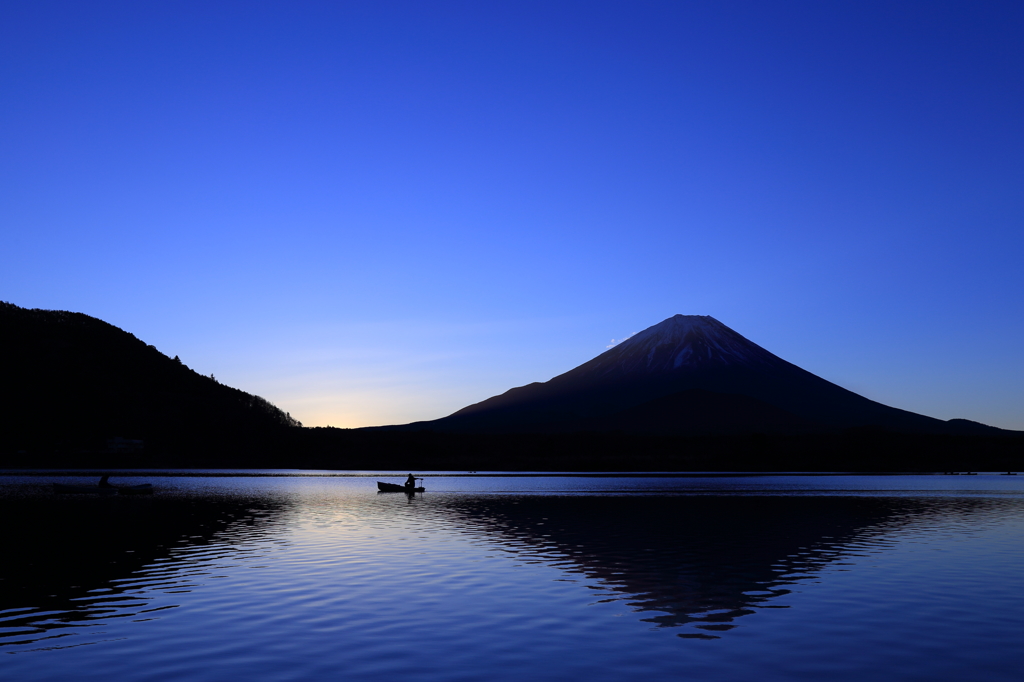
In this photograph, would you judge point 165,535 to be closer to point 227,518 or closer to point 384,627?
point 227,518

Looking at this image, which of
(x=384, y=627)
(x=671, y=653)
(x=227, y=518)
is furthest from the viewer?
(x=227, y=518)

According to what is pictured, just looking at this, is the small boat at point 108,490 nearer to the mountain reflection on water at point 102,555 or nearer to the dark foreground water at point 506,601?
the mountain reflection on water at point 102,555

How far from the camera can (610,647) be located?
1892 cm

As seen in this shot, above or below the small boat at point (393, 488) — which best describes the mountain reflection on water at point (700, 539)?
below

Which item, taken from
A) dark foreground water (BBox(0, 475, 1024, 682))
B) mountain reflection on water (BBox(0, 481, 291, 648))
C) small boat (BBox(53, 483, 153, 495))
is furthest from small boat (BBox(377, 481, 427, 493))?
dark foreground water (BBox(0, 475, 1024, 682))

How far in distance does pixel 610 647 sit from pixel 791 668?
3984 millimetres

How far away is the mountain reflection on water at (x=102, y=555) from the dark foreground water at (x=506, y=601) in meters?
0.16

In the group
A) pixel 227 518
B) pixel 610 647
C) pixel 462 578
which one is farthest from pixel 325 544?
pixel 610 647

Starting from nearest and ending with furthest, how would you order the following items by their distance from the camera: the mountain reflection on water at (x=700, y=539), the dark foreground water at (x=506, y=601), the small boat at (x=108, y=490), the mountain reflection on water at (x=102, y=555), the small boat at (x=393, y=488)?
the dark foreground water at (x=506, y=601), the mountain reflection on water at (x=102, y=555), the mountain reflection on water at (x=700, y=539), the small boat at (x=108, y=490), the small boat at (x=393, y=488)

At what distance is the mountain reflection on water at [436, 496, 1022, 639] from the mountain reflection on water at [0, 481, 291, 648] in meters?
14.3

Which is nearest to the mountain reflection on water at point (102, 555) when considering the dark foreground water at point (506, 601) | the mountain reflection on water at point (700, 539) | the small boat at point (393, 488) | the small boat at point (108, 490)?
the dark foreground water at point (506, 601)

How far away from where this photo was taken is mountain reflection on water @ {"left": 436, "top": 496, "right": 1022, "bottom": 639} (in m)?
26.4

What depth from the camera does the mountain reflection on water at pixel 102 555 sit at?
22859 mm

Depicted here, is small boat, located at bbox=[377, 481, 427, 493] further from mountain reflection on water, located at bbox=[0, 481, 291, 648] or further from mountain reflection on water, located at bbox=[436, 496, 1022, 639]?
mountain reflection on water, located at bbox=[0, 481, 291, 648]
